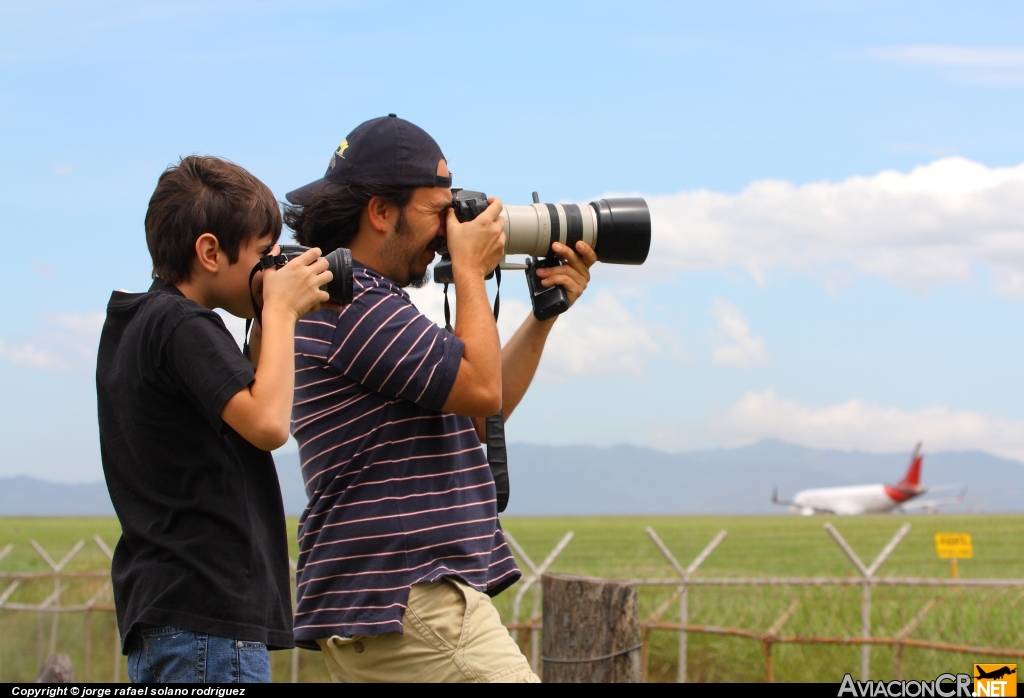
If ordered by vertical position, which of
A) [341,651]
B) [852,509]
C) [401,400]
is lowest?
[852,509]

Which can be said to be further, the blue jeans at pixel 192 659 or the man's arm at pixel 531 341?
the man's arm at pixel 531 341

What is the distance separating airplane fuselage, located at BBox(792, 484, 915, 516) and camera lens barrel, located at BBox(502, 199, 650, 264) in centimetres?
8167

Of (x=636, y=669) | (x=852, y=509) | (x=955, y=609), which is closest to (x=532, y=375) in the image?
(x=636, y=669)

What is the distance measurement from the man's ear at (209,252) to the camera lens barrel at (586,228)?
794 mm

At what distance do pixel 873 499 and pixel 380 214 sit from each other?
87.3 meters

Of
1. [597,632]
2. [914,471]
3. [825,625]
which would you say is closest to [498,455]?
[597,632]

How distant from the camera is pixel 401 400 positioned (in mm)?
2475

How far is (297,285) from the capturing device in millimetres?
2271

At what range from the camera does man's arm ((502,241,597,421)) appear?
9.74ft

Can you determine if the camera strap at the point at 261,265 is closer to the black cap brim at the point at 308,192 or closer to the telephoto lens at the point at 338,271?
the telephoto lens at the point at 338,271

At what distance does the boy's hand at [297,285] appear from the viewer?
226 cm

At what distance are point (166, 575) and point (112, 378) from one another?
1.44 ft

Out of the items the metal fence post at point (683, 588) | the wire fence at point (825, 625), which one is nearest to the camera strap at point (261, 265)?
the wire fence at point (825, 625)

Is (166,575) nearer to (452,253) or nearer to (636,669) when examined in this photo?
(452,253)
